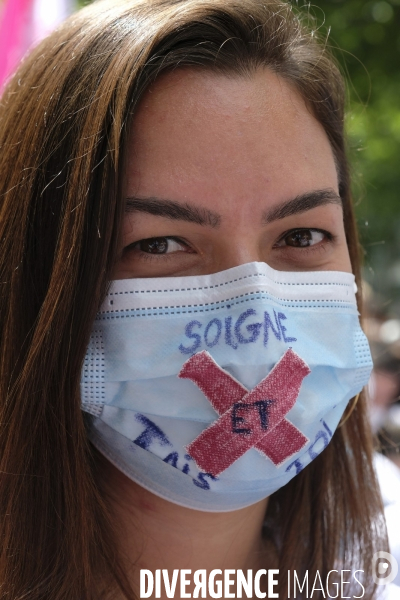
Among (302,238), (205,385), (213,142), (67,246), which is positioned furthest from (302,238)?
(67,246)

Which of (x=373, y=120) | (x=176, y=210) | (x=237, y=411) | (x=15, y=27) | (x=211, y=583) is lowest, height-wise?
(x=211, y=583)

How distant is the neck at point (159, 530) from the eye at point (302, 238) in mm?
722

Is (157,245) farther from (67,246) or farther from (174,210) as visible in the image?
(67,246)

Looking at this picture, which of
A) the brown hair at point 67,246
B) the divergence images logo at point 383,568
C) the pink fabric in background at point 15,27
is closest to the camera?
the brown hair at point 67,246

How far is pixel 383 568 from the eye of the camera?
6.73 ft

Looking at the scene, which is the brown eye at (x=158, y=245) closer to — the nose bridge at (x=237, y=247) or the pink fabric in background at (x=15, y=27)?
the nose bridge at (x=237, y=247)

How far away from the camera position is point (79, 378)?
1.56 m

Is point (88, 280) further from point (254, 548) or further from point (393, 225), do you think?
point (393, 225)

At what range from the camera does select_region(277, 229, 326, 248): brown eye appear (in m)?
1.76

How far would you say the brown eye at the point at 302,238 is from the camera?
69.4 inches

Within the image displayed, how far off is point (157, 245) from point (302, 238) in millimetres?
392

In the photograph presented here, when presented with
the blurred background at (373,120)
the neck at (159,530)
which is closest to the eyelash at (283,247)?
the neck at (159,530)

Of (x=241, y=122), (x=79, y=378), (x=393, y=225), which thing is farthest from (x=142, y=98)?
(x=393, y=225)

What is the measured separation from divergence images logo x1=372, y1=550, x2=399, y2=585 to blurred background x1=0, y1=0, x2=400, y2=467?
52 cm
